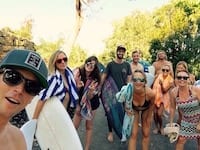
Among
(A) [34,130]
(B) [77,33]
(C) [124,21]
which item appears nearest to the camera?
(A) [34,130]

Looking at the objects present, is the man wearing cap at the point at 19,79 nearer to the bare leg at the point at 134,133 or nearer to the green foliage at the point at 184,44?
the bare leg at the point at 134,133

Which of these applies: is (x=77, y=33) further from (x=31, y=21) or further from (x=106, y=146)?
(x=31, y=21)

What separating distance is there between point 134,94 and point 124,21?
35738 millimetres

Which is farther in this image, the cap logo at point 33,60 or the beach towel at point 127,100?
the beach towel at point 127,100

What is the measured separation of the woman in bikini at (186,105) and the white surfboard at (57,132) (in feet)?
7.71

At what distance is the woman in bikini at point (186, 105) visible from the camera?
19.7ft

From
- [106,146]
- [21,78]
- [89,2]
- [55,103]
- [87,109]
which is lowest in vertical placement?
[106,146]

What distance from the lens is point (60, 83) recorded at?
5.53 m

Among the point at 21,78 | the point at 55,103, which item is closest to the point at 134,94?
the point at 55,103

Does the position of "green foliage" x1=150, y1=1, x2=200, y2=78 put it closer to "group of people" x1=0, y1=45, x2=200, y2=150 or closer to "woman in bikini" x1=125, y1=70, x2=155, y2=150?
"group of people" x1=0, y1=45, x2=200, y2=150

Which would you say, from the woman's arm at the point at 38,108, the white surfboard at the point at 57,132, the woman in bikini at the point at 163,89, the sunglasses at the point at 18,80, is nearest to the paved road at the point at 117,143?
the woman in bikini at the point at 163,89

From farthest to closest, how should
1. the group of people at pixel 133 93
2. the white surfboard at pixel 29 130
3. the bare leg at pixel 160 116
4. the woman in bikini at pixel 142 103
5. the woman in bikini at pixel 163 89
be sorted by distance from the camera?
the bare leg at pixel 160 116 → the woman in bikini at pixel 163 89 → the woman in bikini at pixel 142 103 → the group of people at pixel 133 93 → the white surfboard at pixel 29 130

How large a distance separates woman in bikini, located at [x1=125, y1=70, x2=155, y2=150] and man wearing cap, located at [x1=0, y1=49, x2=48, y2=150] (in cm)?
432

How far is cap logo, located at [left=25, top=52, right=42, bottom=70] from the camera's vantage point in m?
1.59
